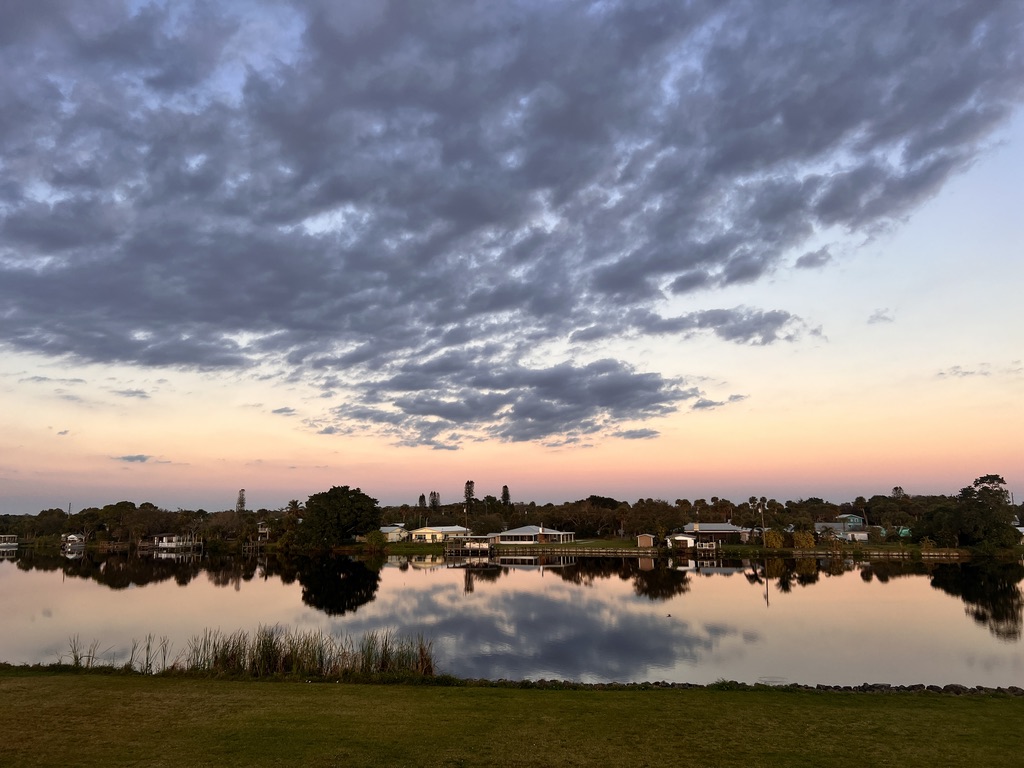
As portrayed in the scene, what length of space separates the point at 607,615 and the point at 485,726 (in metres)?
26.7

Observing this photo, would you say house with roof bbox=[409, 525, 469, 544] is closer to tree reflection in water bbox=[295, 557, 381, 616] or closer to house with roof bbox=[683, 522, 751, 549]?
tree reflection in water bbox=[295, 557, 381, 616]

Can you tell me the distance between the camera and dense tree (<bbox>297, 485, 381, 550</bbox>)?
9350 cm

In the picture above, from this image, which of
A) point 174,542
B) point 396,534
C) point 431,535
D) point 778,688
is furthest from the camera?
point 174,542

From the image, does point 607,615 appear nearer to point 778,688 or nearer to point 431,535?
point 778,688

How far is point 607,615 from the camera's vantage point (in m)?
38.5

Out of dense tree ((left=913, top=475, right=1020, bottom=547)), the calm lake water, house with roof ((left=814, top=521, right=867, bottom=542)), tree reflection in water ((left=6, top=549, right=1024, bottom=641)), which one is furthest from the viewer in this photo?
house with roof ((left=814, top=521, right=867, bottom=542))

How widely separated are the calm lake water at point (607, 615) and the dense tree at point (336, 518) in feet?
73.7

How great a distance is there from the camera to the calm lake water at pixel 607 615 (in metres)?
25.8

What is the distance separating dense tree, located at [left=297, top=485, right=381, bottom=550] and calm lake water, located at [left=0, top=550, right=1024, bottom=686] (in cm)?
2247

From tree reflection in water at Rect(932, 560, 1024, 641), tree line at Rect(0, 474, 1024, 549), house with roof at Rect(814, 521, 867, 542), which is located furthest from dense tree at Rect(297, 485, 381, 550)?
tree reflection in water at Rect(932, 560, 1024, 641)

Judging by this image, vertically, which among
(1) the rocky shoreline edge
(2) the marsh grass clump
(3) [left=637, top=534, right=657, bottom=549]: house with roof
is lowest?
(3) [left=637, top=534, right=657, bottom=549]: house with roof

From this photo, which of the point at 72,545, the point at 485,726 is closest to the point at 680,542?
the point at 485,726

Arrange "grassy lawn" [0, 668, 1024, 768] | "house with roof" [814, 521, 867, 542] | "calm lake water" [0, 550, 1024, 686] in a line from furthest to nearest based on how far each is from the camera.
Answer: "house with roof" [814, 521, 867, 542]
"calm lake water" [0, 550, 1024, 686]
"grassy lawn" [0, 668, 1024, 768]

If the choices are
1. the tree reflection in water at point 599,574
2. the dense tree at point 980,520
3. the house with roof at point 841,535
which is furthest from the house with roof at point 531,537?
the dense tree at point 980,520
